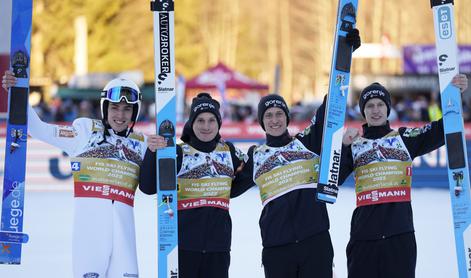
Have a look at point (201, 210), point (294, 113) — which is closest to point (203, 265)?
point (201, 210)

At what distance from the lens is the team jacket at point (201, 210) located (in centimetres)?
480

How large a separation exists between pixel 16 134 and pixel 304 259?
A: 6.19ft

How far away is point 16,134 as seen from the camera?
5.04 metres

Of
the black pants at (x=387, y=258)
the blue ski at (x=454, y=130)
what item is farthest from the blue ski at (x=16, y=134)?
the blue ski at (x=454, y=130)

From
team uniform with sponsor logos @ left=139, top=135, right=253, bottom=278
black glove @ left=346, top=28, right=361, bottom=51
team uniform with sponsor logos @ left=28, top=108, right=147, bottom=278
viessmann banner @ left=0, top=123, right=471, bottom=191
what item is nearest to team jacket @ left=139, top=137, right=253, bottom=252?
team uniform with sponsor logos @ left=139, top=135, right=253, bottom=278

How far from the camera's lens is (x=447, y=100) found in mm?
4949

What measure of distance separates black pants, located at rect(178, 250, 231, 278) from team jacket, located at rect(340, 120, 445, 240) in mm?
814

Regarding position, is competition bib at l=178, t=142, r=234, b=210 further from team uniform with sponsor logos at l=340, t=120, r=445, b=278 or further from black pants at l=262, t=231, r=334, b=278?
team uniform with sponsor logos at l=340, t=120, r=445, b=278

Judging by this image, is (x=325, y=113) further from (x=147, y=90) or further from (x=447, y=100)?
(x=147, y=90)

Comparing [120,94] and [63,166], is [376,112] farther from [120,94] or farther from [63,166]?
[63,166]

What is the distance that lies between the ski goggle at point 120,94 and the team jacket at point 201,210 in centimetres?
33

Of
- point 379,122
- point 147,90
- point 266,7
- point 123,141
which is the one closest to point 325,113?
point 379,122

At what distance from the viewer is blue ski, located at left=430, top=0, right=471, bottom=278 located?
4895mm

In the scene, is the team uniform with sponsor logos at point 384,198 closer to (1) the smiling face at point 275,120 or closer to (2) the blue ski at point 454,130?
(2) the blue ski at point 454,130
